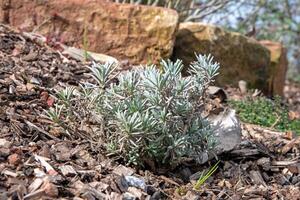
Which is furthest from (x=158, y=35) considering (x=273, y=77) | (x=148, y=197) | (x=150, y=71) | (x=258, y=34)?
(x=258, y=34)

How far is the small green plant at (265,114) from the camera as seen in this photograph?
4.32m

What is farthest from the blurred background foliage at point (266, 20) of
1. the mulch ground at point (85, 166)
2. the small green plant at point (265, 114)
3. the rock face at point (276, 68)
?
the mulch ground at point (85, 166)

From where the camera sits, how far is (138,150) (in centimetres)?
266

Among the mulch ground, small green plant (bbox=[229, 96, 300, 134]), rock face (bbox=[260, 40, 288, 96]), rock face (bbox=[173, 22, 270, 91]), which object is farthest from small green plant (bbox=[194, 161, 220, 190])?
rock face (bbox=[260, 40, 288, 96])

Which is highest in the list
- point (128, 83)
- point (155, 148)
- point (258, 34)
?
point (128, 83)

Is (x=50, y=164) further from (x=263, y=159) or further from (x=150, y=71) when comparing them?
(x=263, y=159)

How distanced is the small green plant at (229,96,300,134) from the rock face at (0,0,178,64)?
0.85 metres

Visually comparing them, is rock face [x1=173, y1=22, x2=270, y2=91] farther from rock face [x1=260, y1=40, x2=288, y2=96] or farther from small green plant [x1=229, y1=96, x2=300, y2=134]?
small green plant [x1=229, y1=96, x2=300, y2=134]

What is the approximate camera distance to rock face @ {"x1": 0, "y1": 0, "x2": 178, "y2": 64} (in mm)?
4746

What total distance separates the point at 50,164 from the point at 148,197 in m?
0.46

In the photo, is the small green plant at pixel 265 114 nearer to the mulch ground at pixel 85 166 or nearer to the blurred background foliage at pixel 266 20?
the mulch ground at pixel 85 166

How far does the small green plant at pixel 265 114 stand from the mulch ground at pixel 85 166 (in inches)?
21.9

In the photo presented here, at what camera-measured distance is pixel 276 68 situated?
6328mm

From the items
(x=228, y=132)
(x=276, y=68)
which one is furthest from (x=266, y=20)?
(x=228, y=132)
